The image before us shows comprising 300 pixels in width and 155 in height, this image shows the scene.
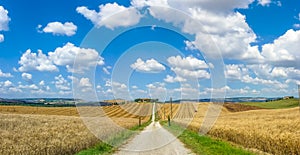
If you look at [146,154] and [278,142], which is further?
[278,142]

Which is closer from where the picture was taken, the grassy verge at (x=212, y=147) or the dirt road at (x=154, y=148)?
the grassy verge at (x=212, y=147)

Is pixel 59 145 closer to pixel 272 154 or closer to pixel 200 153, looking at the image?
pixel 200 153

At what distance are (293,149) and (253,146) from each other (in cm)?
555

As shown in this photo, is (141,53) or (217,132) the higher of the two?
(141,53)

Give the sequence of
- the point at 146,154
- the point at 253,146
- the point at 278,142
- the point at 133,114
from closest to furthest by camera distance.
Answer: the point at 146,154
the point at 278,142
the point at 253,146
the point at 133,114

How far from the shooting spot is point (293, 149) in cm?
1936

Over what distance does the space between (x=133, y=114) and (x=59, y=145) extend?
87.2m

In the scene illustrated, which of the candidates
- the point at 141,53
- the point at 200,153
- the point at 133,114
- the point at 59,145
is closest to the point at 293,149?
the point at 200,153

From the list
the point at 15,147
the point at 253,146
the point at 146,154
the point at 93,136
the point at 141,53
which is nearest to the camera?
the point at 15,147

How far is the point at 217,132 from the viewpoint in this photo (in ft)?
116

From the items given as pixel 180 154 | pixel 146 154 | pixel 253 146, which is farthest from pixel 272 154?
pixel 146 154

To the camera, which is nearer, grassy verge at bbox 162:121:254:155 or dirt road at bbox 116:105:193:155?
grassy verge at bbox 162:121:254:155

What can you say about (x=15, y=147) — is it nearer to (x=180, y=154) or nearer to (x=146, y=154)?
(x=146, y=154)

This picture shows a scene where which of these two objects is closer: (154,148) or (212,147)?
(154,148)
